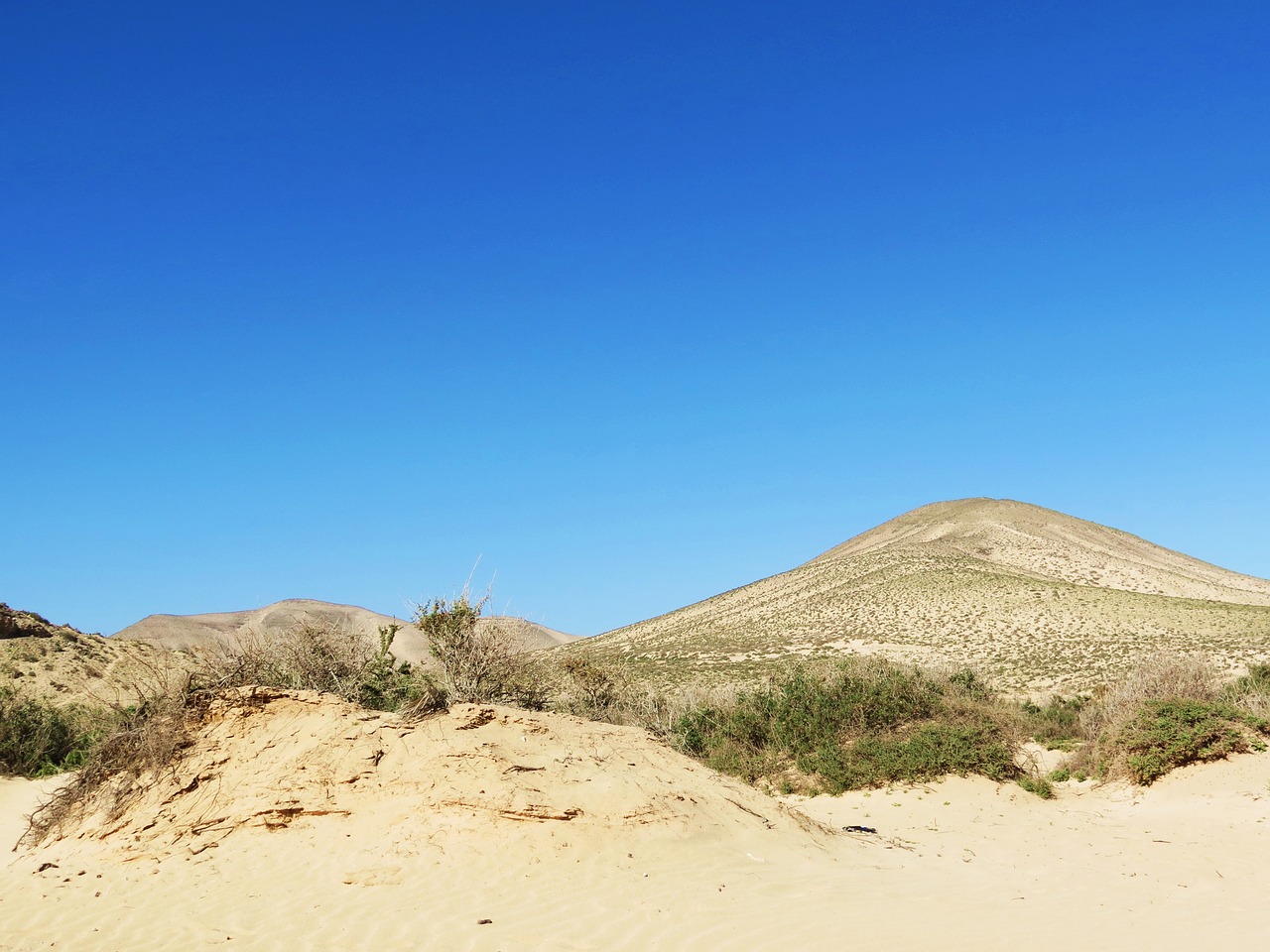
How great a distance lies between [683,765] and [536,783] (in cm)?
262

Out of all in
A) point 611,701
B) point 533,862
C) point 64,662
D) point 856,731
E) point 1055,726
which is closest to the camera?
point 533,862

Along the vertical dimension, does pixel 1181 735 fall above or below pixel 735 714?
below

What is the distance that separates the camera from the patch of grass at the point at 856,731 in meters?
15.7

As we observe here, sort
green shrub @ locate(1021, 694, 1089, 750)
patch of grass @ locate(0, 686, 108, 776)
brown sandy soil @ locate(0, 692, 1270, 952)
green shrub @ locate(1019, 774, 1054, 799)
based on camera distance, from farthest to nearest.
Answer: green shrub @ locate(1021, 694, 1089, 750) < patch of grass @ locate(0, 686, 108, 776) < green shrub @ locate(1019, 774, 1054, 799) < brown sandy soil @ locate(0, 692, 1270, 952)

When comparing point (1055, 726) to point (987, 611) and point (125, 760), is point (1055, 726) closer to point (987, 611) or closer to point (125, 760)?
point (125, 760)

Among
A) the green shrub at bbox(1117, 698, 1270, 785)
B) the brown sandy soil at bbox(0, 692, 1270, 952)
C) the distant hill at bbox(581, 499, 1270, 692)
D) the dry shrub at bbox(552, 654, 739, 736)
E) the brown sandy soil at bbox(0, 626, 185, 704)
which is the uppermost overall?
the distant hill at bbox(581, 499, 1270, 692)

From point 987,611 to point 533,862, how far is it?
46331mm

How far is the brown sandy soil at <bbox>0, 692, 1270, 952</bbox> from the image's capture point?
7910mm

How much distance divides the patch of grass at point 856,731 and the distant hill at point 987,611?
52.8 ft

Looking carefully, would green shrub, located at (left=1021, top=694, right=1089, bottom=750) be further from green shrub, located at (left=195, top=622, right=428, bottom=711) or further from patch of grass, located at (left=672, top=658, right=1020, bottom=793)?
green shrub, located at (left=195, top=622, right=428, bottom=711)

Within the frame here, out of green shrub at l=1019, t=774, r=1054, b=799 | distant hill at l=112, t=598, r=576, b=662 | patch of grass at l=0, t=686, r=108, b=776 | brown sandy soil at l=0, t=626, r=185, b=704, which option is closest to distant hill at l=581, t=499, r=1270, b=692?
distant hill at l=112, t=598, r=576, b=662

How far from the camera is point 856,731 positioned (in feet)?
58.1

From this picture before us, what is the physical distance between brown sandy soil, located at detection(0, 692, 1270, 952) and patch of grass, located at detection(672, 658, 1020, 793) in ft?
9.62

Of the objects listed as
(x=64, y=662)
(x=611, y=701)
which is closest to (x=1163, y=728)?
(x=611, y=701)
